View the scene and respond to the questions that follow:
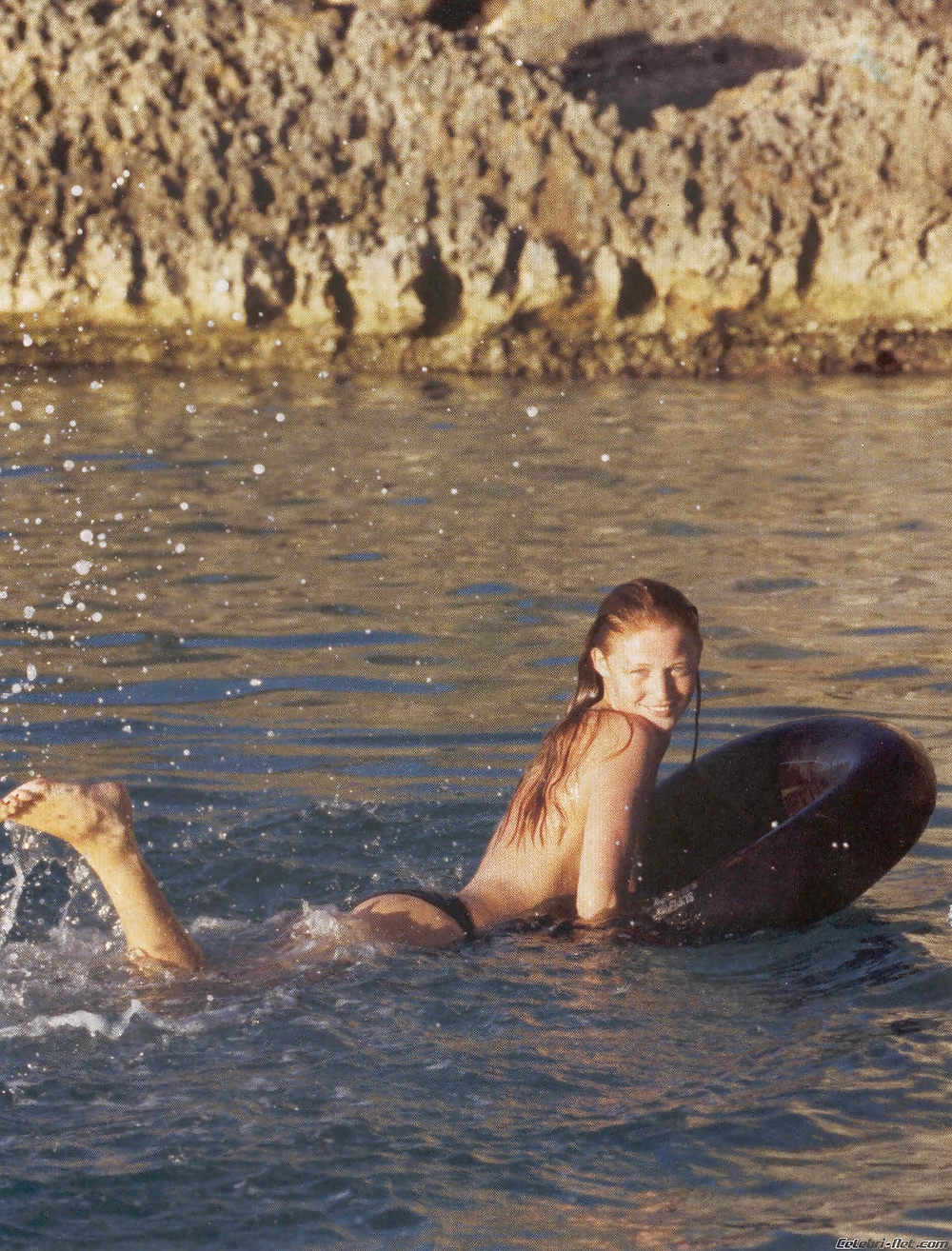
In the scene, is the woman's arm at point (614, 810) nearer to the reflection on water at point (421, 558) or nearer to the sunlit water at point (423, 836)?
the sunlit water at point (423, 836)

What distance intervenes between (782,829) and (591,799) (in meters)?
0.52

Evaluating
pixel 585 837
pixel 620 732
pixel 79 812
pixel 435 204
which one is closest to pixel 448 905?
pixel 585 837

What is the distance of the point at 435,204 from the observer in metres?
15.4

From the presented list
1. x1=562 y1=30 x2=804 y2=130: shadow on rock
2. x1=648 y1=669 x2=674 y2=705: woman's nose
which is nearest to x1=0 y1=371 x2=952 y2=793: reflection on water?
x1=648 y1=669 x2=674 y2=705: woman's nose

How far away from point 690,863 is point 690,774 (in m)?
0.28

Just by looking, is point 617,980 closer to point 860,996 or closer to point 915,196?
point 860,996

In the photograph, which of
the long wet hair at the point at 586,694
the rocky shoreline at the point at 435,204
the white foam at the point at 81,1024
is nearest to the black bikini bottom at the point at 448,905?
the long wet hair at the point at 586,694

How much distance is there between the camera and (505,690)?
736 centimetres

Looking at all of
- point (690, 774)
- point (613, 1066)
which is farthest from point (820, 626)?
point (613, 1066)

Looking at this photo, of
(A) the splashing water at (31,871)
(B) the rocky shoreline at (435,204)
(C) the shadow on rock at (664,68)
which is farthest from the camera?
(C) the shadow on rock at (664,68)

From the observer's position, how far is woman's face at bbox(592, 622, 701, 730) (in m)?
4.95

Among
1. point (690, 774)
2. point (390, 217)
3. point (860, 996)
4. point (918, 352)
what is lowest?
point (860, 996)

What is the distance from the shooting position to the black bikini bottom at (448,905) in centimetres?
491

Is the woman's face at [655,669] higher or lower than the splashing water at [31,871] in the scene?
higher
